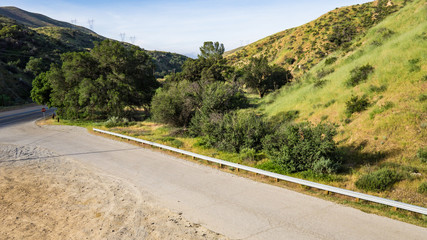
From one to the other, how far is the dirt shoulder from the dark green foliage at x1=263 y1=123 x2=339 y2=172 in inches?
228

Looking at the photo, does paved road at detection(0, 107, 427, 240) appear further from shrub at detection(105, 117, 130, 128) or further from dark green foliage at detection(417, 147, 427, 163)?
shrub at detection(105, 117, 130, 128)

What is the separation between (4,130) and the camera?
2502cm

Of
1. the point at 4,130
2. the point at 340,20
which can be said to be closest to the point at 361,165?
the point at 4,130

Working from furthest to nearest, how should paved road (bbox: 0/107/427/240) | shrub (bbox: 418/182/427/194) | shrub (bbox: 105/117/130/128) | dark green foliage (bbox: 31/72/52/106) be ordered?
1. dark green foliage (bbox: 31/72/52/106)
2. shrub (bbox: 105/117/130/128)
3. shrub (bbox: 418/182/427/194)
4. paved road (bbox: 0/107/427/240)

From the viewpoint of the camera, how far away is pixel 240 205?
8258mm

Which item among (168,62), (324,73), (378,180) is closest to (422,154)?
(378,180)

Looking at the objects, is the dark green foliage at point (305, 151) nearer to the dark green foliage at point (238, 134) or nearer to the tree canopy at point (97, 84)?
the dark green foliage at point (238, 134)

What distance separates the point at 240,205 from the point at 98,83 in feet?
85.6

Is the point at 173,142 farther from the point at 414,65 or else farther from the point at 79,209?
the point at 414,65

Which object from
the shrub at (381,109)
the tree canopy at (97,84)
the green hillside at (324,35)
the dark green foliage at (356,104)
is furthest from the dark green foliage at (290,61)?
the shrub at (381,109)

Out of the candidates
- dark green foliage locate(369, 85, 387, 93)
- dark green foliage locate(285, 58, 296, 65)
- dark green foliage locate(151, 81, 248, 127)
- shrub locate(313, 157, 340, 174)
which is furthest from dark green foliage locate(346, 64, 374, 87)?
dark green foliage locate(285, 58, 296, 65)

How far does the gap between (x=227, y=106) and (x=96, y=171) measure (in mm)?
12037

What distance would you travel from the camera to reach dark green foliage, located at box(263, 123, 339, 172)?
10719 millimetres

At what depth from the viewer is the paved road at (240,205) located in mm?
6590
